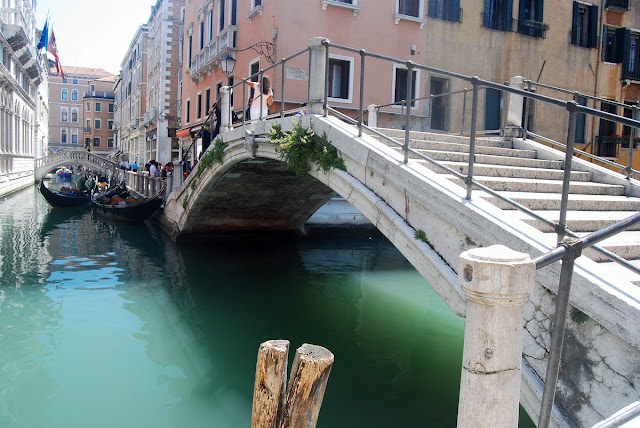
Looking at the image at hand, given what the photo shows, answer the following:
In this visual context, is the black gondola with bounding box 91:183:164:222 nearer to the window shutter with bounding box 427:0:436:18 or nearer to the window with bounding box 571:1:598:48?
the window shutter with bounding box 427:0:436:18

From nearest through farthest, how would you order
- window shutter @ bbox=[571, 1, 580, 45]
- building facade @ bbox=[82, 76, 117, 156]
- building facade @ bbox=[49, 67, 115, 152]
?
window shutter @ bbox=[571, 1, 580, 45] → building facade @ bbox=[82, 76, 117, 156] → building facade @ bbox=[49, 67, 115, 152]

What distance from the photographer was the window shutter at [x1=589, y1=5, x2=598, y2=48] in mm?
13602

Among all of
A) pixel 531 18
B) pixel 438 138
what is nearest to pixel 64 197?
pixel 531 18

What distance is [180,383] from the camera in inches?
176

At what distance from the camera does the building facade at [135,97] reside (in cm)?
2969

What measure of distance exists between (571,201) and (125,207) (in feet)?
37.2

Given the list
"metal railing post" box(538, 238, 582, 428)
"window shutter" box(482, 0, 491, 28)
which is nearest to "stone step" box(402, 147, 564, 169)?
"metal railing post" box(538, 238, 582, 428)

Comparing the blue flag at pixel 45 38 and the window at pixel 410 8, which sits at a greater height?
the blue flag at pixel 45 38

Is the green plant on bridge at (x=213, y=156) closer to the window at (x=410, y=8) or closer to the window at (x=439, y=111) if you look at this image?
the window at (x=439, y=111)

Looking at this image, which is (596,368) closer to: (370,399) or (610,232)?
(610,232)

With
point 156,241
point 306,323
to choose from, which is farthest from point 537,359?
point 156,241

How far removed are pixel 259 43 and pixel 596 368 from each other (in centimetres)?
1016

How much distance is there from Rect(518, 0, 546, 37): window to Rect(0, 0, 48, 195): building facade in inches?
587

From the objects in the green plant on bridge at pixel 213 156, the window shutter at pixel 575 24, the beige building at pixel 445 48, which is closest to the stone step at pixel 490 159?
the green plant on bridge at pixel 213 156
